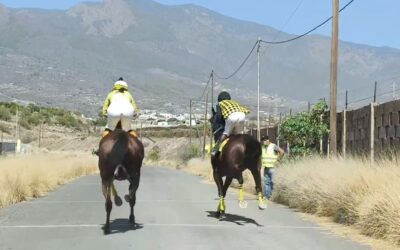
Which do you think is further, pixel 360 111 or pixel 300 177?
pixel 360 111

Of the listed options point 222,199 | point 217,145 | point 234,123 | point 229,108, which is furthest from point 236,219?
point 229,108

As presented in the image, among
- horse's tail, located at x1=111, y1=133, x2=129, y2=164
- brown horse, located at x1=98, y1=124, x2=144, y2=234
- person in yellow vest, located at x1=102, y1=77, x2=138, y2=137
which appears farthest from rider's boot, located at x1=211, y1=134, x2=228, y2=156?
horse's tail, located at x1=111, y1=133, x2=129, y2=164

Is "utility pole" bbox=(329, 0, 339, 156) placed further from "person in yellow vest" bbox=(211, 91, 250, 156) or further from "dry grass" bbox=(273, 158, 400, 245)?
"person in yellow vest" bbox=(211, 91, 250, 156)

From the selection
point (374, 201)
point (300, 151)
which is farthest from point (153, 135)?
point (374, 201)

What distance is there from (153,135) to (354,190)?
347ft

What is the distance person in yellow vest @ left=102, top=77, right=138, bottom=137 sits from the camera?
14594 millimetres

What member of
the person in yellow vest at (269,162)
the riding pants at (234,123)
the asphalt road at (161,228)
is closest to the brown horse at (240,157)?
the riding pants at (234,123)

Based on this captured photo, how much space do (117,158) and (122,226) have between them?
1.61 meters

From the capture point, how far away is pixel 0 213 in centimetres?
1689

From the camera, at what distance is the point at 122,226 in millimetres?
14570

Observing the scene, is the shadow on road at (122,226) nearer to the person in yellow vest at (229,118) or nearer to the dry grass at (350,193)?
the person in yellow vest at (229,118)

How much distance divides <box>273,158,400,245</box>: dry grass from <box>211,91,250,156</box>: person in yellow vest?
8.85 ft

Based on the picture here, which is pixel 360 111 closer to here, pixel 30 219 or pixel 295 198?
pixel 295 198

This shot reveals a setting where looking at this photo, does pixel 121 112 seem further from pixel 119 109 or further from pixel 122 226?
pixel 122 226
